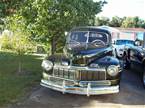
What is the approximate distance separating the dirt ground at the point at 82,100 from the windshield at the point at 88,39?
167cm

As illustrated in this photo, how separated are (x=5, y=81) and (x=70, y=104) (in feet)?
10.7

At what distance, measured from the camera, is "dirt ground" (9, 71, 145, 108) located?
8.60m

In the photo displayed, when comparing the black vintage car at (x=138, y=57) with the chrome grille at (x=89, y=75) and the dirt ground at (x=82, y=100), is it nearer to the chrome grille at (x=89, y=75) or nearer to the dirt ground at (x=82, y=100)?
the dirt ground at (x=82, y=100)

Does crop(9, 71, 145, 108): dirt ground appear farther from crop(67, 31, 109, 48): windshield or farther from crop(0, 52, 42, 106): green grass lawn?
crop(67, 31, 109, 48): windshield

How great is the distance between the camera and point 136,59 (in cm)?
1279

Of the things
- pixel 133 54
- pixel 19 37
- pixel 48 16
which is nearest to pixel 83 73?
pixel 133 54

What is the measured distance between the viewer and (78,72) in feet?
29.4

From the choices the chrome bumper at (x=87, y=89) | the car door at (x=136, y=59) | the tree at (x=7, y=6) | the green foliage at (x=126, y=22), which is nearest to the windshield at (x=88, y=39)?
the car door at (x=136, y=59)

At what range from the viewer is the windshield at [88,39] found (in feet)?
35.8

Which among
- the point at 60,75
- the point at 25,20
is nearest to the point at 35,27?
the point at 25,20

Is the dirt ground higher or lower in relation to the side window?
lower

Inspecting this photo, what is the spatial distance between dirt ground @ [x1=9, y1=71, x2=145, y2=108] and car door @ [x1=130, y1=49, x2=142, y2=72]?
1.39 metres

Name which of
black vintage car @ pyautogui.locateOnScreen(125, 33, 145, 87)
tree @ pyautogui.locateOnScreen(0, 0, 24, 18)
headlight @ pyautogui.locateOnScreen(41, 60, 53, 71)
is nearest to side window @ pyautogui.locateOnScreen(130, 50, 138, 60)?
black vintage car @ pyautogui.locateOnScreen(125, 33, 145, 87)

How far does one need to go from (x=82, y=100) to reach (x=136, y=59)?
4.24m
